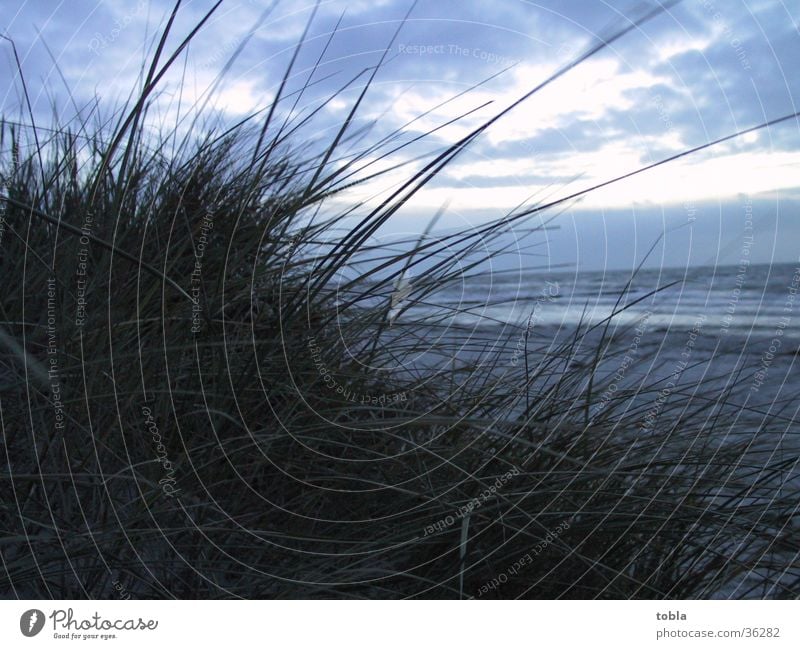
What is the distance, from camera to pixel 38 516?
0.83 metres

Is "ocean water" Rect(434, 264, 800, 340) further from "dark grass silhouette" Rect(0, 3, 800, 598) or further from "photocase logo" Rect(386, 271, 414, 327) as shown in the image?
"dark grass silhouette" Rect(0, 3, 800, 598)

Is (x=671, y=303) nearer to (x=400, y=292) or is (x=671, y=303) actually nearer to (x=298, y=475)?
(x=400, y=292)

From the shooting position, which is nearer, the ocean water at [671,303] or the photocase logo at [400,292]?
the photocase logo at [400,292]

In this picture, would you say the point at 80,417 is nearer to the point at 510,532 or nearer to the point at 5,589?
the point at 5,589

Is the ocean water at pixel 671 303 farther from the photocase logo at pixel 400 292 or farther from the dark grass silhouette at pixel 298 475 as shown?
the dark grass silhouette at pixel 298 475

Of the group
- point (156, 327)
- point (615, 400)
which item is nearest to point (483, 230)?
point (615, 400)
